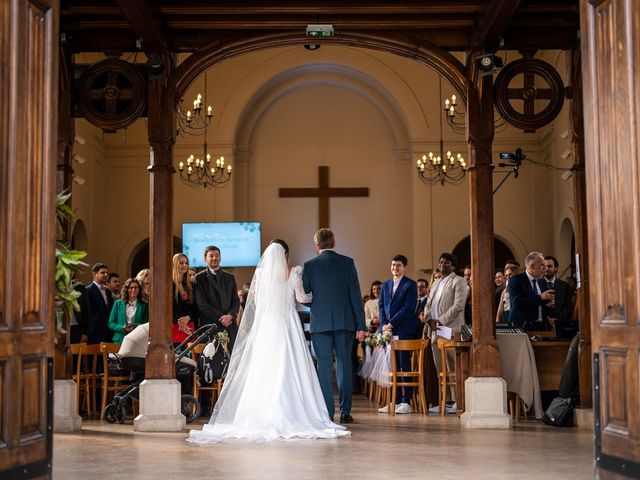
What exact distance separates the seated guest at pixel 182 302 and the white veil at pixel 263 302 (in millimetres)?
1583

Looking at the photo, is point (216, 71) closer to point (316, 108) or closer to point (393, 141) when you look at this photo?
point (316, 108)

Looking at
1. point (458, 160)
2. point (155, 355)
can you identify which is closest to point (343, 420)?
point (155, 355)

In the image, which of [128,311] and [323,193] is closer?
[128,311]

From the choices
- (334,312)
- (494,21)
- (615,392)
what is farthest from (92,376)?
(615,392)

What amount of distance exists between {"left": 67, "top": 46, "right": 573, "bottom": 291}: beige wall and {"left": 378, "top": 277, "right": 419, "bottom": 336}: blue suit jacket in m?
6.89

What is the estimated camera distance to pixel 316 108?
18812 millimetres

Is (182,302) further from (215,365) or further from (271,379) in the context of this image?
(271,379)

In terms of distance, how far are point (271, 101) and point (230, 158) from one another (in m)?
1.50

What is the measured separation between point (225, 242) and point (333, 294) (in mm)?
8765

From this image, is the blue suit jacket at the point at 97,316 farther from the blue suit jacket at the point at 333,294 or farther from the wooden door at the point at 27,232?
the wooden door at the point at 27,232

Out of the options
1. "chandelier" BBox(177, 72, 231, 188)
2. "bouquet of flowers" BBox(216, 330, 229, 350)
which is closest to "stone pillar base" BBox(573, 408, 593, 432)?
"bouquet of flowers" BBox(216, 330, 229, 350)

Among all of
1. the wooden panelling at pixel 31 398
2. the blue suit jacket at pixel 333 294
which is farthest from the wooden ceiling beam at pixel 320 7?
the wooden panelling at pixel 31 398

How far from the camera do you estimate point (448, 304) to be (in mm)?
10984

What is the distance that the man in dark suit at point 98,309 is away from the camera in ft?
36.5
